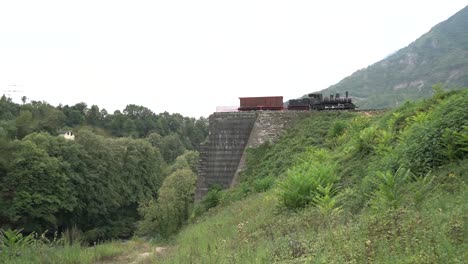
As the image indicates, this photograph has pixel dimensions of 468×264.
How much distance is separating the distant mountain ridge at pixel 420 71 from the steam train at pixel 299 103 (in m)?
44.0

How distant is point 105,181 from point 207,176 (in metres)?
32.3

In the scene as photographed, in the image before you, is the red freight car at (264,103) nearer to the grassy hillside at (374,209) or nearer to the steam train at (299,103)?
the steam train at (299,103)

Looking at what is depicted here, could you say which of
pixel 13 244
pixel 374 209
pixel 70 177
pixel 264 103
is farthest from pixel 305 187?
pixel 70 177

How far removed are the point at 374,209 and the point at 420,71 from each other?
9961cm

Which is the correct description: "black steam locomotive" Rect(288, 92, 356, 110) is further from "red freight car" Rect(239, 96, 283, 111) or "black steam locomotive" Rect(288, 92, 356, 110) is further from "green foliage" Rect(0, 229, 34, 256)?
"green foliage" Rect(0, 229, 34, 256)

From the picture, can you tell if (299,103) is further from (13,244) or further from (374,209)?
(13,244)

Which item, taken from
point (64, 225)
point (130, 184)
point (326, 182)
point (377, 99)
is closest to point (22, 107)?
point (130, 184)

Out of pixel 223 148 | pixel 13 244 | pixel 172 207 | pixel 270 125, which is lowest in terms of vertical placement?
pixel 172 207

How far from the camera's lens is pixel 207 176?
2308 centimetres

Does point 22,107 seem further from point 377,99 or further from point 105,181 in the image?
point 377,99

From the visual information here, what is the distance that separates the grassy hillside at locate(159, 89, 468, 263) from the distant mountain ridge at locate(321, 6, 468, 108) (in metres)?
59.5

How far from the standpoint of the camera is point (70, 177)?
4553 centimetres

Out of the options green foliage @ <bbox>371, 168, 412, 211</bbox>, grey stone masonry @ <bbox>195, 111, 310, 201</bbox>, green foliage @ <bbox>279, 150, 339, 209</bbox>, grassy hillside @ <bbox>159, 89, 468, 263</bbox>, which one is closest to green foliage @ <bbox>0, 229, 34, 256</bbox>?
grassy hillside @ <bbox>159, 89, 468, 263</bbox>

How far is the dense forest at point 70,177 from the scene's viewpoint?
40.2m
